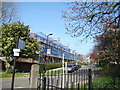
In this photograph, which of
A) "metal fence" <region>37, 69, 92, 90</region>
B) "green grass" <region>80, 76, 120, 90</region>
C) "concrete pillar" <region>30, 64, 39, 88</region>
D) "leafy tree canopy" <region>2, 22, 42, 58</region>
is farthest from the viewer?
"leafy tree canopy" <region>2, 22, 42, 58</region>

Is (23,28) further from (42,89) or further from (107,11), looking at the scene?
(42,89)

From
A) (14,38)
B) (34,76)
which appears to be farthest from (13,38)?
(34,76)

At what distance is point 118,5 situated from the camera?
14.1 feet

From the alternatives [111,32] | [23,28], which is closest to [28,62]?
[23,28]

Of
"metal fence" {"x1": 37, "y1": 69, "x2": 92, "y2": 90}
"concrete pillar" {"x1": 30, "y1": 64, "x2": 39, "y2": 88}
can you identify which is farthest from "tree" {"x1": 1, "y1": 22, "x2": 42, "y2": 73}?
"concrete pillar" {"x1": 30, "y1": 64, "x2": 39, "y2": 88}

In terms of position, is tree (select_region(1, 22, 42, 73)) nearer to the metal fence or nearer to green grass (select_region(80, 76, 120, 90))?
green grass (select_region(80, 76, 120, 90))

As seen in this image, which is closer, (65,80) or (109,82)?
(65,80)

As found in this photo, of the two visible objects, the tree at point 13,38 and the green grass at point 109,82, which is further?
the tree at point 13,38

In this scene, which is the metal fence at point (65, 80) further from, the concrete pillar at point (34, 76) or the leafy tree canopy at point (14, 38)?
the leafy tree canopy at point (14, 38)

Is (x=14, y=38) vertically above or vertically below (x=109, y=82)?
above

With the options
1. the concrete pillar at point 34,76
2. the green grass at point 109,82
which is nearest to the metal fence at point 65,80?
the concrete pillar at point 34,76

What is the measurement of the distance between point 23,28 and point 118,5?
15.2 m

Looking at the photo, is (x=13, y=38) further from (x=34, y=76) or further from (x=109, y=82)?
(x=34, y=76)

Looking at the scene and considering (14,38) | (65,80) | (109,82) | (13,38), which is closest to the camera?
(65,80)
